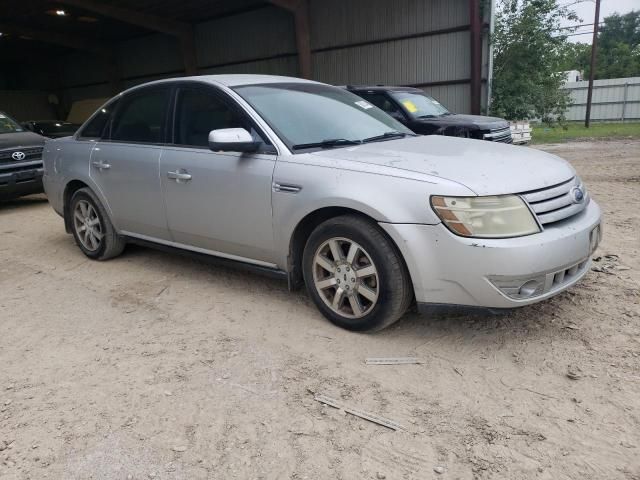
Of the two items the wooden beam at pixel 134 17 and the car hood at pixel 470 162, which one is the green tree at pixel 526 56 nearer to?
the wooden beam at pixel 134 17

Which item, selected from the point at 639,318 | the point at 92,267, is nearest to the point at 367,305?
the point at 639,318

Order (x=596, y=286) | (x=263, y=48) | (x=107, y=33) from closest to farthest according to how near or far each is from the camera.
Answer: (x=596, y=286), (x=263, y=48), (x=107, y=33)

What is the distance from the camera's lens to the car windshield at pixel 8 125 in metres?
8.45

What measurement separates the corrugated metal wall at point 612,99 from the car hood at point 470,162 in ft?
88.6

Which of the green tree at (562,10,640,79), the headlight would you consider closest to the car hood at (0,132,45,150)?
the headlight

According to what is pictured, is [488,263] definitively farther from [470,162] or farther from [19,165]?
[19,165]

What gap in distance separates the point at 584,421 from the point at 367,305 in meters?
1.31

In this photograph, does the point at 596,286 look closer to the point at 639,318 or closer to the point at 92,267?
the point at 639,318

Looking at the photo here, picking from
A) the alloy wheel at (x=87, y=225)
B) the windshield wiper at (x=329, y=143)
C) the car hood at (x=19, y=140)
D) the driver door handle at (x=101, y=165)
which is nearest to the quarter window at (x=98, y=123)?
the driver door handle at (x=101, y=165)

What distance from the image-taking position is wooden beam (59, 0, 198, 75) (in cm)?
1736

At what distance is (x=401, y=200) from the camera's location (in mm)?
2826

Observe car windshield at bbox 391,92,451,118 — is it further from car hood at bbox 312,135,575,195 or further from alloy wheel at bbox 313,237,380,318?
alloy wheel at bbox 313,237,380,318

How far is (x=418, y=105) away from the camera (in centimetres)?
955

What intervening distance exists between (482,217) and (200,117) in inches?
92.0
